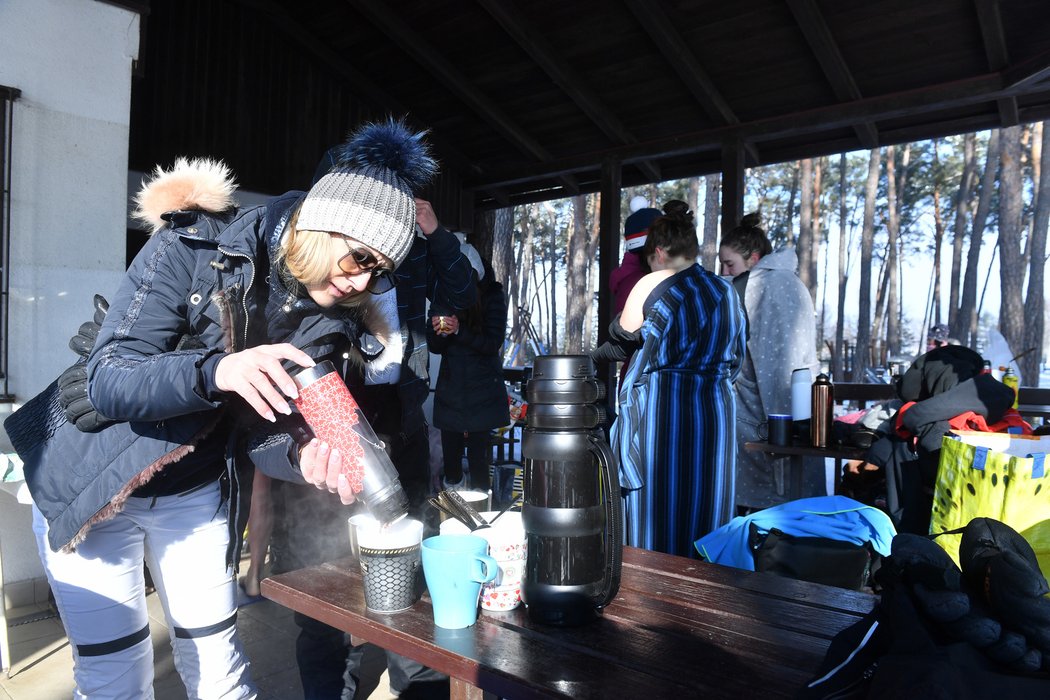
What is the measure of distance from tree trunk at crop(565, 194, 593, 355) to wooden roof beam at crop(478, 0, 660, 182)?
63.3 ft

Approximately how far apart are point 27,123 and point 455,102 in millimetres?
3749

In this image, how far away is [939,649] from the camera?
781 millimetres

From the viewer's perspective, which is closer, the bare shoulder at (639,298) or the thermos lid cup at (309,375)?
the thermos lid cup at (309,375)

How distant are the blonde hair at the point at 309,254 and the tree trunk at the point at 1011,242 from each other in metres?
21.4

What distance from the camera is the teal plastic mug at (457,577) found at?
3.73 ft

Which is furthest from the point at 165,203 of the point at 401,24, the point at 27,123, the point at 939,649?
the point at 401,24

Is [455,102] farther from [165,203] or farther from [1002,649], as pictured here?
[1002,649]

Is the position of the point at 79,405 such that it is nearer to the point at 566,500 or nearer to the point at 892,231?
the point at 566,500

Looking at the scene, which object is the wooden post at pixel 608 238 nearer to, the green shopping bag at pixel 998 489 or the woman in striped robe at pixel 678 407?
the woman in striped robe at pixel 678 407

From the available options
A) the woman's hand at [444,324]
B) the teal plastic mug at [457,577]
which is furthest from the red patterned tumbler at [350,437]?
the woman's hand at [444,324]

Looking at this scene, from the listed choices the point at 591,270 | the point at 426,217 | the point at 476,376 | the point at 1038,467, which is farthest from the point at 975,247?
the point at 426,217

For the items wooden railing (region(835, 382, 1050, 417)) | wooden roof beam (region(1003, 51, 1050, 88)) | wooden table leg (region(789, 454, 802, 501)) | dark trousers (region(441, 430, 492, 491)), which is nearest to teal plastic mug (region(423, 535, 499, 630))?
wooden table leg (region(789, 454, 802, 501))

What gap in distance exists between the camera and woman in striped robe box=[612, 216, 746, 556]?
2.61 metres

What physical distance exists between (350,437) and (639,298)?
175 centimetres
